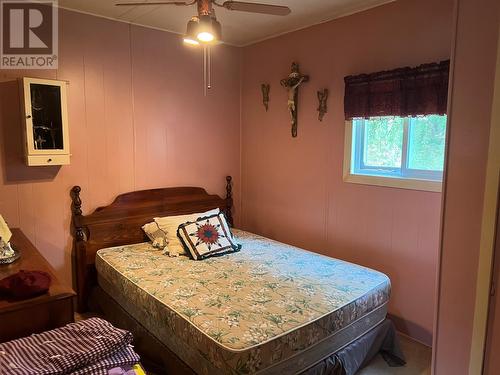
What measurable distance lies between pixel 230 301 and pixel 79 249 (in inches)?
60.4

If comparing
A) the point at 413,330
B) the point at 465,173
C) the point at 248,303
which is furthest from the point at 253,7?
the point at 413,330

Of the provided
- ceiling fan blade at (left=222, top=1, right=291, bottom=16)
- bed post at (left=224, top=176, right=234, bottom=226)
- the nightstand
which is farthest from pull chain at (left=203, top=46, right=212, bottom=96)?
the nightstand

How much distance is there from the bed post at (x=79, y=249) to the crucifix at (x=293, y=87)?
6.42 feet

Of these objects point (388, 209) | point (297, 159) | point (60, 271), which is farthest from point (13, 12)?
point (388, 209)

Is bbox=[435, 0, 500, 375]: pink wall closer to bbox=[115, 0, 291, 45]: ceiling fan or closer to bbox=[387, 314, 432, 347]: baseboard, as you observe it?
bbox=[115, 0, 291, 45]: ceiling fan

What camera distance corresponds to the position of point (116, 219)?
316 centimetres

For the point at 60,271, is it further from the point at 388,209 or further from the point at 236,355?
the point at 388,209

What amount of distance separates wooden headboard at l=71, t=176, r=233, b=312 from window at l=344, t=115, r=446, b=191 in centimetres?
159

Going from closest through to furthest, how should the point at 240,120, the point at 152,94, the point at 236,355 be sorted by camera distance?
the point at 236,355 → the point at 152,94 → the point at 240,120

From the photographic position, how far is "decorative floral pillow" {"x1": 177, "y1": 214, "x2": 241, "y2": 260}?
9.43 feet

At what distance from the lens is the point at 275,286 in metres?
2.32

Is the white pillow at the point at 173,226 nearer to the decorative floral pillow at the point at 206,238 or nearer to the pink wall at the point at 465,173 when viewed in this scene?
the decorative floral pillow at the point at 206,238

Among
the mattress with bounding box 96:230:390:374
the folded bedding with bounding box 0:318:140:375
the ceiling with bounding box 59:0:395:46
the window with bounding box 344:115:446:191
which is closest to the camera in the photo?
the folded bedding with bounding box 0:318:140:375

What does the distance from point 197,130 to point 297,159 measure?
1.05 m
